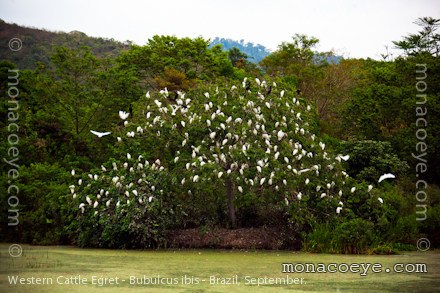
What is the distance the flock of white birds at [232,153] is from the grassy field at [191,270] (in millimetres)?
1359

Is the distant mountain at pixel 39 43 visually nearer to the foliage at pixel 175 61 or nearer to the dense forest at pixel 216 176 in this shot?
the foliage at pixel 175 61

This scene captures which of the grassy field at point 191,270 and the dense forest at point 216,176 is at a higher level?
the dense forest at point 216,176

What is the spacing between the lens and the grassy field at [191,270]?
8.53 m

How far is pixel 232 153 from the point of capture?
532 inches

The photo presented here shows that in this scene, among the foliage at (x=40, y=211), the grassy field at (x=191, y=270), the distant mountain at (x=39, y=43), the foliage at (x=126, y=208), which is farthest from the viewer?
the distant mountain at (x=39, y=43)

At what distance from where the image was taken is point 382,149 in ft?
53.6

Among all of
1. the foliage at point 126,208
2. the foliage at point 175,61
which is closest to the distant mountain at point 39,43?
the foliage at point 175,61

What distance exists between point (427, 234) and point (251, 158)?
4.07 meters

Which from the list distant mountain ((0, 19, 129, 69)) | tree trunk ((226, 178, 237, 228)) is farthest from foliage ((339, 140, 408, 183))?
distant mountain ((0, 19, 129, 69))

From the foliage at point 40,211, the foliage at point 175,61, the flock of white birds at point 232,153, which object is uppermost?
the foliage at point 175,61

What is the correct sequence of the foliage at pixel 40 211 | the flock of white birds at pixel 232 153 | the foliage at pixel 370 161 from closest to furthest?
the flock of white birds at pixel 232 153
the foliage at pixel 40 211
the foliage at pixel 370 161

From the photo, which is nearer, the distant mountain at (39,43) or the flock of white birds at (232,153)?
the flock of white birds at (232,153)

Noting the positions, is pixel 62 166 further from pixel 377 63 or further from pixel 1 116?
pixel 377 63

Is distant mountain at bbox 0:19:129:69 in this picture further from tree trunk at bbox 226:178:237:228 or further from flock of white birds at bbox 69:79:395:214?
tree trunk at bbox 226:178:237:228
